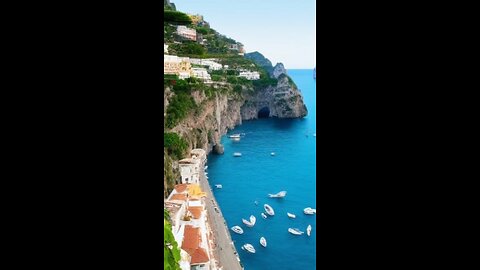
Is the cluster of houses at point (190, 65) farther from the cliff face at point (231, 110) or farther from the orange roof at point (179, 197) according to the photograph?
the orange roof at point (179, 197)

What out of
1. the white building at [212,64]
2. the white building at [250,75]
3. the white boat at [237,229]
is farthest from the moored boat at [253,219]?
the white building at [250,75]

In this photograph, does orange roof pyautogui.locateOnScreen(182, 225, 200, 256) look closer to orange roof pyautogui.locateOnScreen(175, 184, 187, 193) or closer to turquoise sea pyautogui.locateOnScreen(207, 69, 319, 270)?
turquoise sea pyautogui.locateOnScreen(207, 69, 319, 270)

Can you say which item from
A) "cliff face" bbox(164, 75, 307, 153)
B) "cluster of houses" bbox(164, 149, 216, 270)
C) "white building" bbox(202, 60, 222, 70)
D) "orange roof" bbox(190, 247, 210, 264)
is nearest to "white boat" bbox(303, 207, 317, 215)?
"cluster of houses" bbox(164, 149, 216, 270)

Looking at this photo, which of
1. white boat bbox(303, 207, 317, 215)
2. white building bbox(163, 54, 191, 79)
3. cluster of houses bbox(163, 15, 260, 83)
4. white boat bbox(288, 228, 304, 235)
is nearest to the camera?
white boat bbox(288, 228, 304, 235)

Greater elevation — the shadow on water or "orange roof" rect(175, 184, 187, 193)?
the shadow on water

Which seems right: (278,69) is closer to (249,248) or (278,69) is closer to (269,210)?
(269,210)

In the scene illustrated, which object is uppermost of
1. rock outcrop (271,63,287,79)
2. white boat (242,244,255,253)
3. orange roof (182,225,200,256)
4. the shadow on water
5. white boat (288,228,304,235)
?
rock outcrop (271,63,287,79)

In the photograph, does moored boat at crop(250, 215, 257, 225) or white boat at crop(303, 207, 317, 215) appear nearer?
moored boat at crop(250, 215, 257, 225)

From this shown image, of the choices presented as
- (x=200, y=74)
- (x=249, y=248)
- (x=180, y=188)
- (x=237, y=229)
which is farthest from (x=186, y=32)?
(x=249, y=248)
